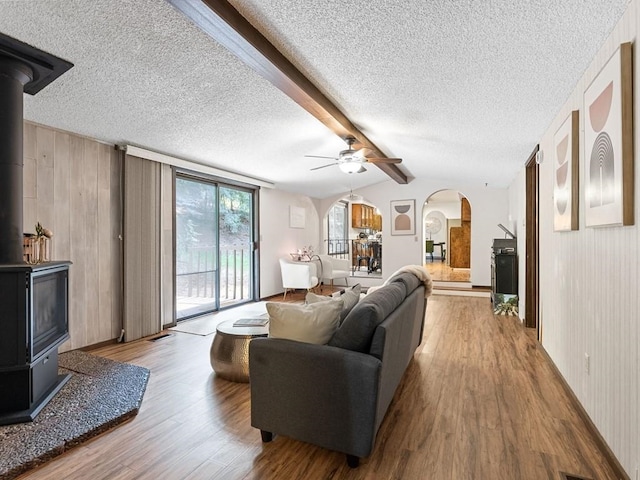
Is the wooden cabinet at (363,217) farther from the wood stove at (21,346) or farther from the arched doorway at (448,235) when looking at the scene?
the wood stove at (21,346)

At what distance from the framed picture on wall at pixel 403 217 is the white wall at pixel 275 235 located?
6.98 feet

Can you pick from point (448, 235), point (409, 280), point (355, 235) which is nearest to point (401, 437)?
point (409, 280)

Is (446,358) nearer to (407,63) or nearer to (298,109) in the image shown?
(407,63)

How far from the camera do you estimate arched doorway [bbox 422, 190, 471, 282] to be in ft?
32.3

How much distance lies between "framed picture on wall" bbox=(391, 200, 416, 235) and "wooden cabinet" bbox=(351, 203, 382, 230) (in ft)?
11.8

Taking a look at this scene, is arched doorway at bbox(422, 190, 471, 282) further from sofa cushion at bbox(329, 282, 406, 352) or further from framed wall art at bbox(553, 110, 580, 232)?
sofa cushion at bbox(329, 282, 406, 352)

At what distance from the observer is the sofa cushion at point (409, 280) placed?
2832 mm

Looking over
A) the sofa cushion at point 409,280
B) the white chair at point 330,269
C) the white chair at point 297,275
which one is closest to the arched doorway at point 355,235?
the white chair at point 330,269

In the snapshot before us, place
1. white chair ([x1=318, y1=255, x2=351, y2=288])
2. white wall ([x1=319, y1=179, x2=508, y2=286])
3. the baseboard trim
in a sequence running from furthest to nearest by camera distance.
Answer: white chair ([x1=318, y1=255, x2=351, y2=288]) → white wall ([x1=319, y1=179, x2=508, y2=286]) → the baseboard trim

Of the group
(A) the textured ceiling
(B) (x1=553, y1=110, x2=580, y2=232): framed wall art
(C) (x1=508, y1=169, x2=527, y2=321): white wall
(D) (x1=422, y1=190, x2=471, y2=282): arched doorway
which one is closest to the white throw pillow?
(A) the textured ceiling

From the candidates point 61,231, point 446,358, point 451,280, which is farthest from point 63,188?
point 451,280

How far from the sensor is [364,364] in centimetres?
173

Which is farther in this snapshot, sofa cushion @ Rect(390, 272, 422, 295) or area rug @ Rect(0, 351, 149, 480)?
sofa cushion @ Rect(390, 272, 422, 295)

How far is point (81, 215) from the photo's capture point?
3.56 metres
